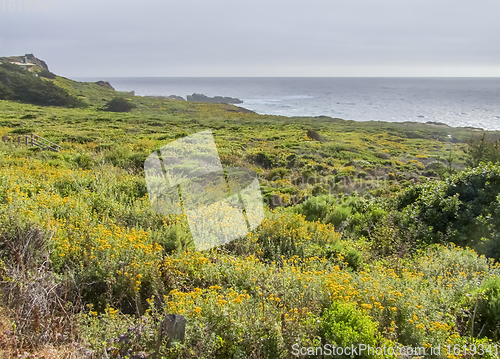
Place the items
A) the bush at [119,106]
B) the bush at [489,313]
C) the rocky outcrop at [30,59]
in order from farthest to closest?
1. the rocky outcrop at [30,59]
2. the bush at [119,106]
3. the bush at [489,313]

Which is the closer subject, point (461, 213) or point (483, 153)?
point (461, 213)

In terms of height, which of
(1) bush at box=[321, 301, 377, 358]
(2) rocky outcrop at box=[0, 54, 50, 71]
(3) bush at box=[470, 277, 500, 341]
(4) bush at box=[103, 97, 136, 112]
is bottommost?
(3) bush at box=[470, 277, 500, 341]

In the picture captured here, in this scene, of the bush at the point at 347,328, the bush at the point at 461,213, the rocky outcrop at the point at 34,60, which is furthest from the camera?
the rocky outcrop at the point at 34,60

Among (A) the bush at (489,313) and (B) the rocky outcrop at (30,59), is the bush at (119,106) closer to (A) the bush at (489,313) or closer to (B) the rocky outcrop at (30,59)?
(B) the rocky outcrop at (30,59)

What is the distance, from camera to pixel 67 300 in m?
3.71

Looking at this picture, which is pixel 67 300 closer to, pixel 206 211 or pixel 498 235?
pixel 206 211

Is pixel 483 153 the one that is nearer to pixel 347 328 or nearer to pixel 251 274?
pixel 251 274

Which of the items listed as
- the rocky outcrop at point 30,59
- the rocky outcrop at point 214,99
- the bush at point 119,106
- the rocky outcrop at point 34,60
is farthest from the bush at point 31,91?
the rocky outcrop at point 214,99

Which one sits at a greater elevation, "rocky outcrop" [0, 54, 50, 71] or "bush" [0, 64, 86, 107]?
"rocky outcrop" [0, 54, 50, 71]

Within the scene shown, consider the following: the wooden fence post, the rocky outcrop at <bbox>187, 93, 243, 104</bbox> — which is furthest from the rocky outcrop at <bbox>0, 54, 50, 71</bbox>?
the wooden fence post

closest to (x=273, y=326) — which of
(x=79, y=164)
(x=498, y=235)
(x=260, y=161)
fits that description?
(x=498, y=235)

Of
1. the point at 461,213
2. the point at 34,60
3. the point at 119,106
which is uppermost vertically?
the point at 34,60

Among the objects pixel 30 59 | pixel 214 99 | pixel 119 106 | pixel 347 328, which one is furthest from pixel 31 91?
pixel 214 99

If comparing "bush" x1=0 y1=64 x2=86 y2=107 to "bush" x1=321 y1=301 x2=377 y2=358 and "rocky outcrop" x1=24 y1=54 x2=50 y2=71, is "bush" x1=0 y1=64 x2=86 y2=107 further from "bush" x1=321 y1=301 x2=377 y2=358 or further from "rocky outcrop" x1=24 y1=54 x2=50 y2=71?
"bush" x1=321 y1=301 x2=377 y2=358
